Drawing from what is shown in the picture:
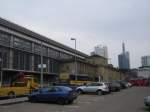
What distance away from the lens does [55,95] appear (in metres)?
25.7

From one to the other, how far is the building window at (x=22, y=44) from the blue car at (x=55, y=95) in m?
40.8

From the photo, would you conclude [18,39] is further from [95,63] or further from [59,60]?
[95,63]

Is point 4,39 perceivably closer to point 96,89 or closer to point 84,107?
point 96,89

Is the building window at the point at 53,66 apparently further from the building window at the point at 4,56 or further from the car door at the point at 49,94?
the car door at the point at 49,94

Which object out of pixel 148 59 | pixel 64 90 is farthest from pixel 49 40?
pixel 148 59

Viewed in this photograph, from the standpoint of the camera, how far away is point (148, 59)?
164m

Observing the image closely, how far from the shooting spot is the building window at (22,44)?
6684cm

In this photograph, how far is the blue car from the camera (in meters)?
25.4

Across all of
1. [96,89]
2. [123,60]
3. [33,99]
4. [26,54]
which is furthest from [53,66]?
[123,60]

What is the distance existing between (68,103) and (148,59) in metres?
144

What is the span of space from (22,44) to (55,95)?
45.9 metres

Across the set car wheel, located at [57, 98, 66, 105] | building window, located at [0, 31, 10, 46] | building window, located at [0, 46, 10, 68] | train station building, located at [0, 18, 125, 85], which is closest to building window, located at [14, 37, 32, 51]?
train station building, located at [0, 18, 125, 85]

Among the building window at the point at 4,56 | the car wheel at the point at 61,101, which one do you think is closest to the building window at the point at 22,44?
the building window at the point at 4,56

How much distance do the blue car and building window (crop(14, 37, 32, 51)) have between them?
40829 millimetres
